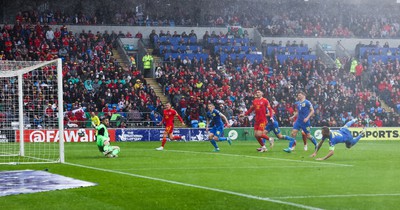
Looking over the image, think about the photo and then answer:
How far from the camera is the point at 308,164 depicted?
65.3 feet

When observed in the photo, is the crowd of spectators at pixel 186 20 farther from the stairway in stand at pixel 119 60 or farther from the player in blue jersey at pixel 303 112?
the player in blue jersey at pixel 303 112

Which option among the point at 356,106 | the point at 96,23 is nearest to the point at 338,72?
the point at 356,106

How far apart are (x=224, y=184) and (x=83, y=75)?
86.8 ft

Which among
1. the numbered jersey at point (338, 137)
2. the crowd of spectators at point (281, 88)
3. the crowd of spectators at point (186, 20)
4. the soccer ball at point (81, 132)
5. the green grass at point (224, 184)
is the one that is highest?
the crowd of spectators at point (186, 20)

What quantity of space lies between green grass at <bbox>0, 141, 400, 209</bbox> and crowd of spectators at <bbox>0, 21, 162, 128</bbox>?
16244mm

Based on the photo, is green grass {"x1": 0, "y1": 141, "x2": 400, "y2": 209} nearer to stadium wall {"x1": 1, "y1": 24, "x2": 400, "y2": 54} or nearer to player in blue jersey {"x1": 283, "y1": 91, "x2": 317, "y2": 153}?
player in blue jersey {"x1": 283, "y1": 91, "x2": 317, "y2": 153}

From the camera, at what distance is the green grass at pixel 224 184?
11.4 metres

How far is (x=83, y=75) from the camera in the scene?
3972 centimetres

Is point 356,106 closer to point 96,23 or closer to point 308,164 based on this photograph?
point 96,23

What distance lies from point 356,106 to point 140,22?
14.7m

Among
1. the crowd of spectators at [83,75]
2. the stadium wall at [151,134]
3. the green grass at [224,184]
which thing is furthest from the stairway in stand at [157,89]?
the green grass at [224,184]

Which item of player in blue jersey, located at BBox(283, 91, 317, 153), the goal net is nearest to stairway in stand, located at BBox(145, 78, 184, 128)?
the goal net

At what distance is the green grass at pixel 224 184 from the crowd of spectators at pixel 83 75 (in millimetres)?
16244

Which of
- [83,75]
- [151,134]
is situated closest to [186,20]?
[83,75]
